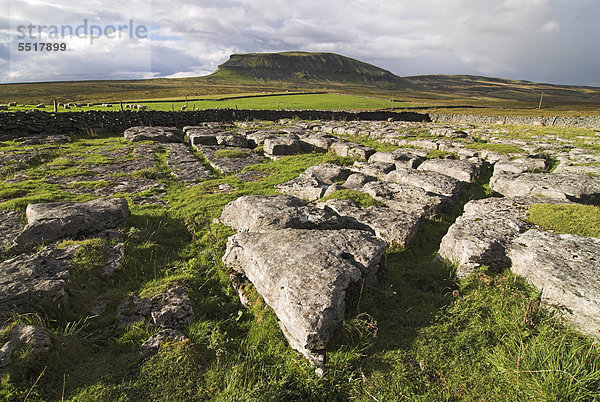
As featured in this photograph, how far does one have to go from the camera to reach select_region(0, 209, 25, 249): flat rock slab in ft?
23.1

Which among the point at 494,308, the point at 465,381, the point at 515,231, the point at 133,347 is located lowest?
the point at 133,347

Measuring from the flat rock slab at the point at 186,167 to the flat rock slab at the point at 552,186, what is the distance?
12.8m

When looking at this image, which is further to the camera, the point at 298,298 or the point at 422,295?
the point at 422,295

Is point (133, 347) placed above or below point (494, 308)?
below

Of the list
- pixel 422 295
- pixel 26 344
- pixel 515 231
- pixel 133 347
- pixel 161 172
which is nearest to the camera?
pixel 26 344

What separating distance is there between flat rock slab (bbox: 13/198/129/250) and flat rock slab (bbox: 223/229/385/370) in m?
3.92

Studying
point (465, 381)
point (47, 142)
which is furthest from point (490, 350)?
point (47, 142)

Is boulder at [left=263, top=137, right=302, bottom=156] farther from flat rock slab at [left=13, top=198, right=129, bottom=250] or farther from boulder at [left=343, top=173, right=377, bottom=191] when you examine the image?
flat rock slab at [left=13, top=198, right=129, bottom=250]

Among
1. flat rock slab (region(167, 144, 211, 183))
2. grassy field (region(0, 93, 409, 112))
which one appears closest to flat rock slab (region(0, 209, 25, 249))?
flat rock slab (region(167, 144, 211, 183))

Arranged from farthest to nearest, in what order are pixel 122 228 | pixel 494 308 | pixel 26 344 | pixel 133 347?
pixel 122 228
pixel 494 308
pixel 133 347
pixel 26 344

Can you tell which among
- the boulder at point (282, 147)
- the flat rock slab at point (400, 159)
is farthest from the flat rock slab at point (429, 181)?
the boulder at point (282, 147)

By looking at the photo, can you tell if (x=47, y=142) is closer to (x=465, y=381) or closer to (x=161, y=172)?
(x=161, y=172)

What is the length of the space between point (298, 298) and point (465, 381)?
8.40 feet

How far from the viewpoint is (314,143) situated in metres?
21.1
